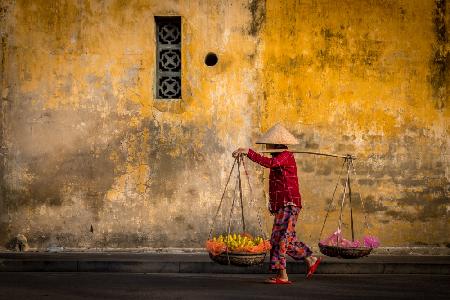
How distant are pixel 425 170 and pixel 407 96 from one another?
47.9 inches

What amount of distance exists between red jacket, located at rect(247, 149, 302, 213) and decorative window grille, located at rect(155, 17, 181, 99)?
3703 mm

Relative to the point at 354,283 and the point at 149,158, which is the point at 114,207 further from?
the point at 354,283

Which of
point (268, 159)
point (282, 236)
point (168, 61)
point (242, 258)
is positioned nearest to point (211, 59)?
point (168, 61)

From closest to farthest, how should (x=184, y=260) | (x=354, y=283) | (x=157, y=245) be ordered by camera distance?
(x=354, y=283) < (x=184, y=260) < (x=157, y=245)

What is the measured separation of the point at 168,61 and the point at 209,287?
4795mm

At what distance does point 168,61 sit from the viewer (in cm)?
1228

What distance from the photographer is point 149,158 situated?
1214 cm

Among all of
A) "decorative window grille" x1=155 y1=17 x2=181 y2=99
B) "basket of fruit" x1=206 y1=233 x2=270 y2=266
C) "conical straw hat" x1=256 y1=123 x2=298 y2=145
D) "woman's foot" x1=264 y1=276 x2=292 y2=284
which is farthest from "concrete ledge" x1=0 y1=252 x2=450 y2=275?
"decorative window grille" x1=155 y1=17 x2=181 y2=99

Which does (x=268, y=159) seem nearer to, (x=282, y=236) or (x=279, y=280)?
(x=282, y=236)

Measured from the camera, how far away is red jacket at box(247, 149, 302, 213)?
29.2 feet

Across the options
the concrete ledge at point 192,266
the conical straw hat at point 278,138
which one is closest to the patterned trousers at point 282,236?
the conical straw hat at point 278,138

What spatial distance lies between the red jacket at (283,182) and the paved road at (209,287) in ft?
3.17

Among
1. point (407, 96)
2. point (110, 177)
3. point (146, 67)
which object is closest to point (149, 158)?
point (110, 177)

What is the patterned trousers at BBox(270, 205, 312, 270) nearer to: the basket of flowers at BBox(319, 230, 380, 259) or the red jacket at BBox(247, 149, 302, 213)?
the red jacket at BBox(247, 149, 302, 213)
